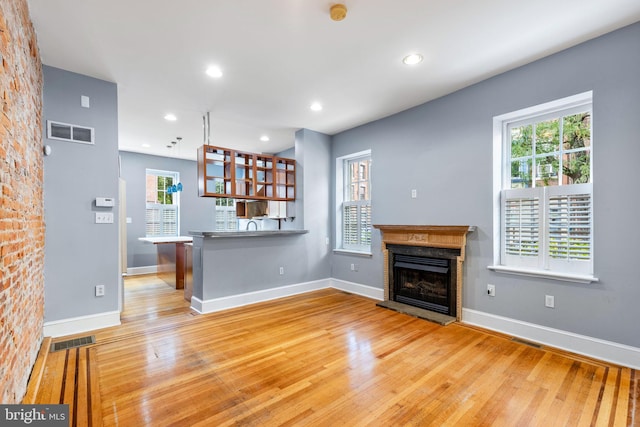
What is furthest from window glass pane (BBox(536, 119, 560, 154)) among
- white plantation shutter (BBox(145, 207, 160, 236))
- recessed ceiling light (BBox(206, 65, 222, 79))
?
white plantation shutter (BBox(145, 207, 160, 236))

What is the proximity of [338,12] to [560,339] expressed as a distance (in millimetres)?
3439

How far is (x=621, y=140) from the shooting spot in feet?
8.15

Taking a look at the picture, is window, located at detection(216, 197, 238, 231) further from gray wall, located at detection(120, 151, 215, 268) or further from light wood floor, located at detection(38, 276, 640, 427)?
light wood floor, located at detection(38, 276, 640, 427)

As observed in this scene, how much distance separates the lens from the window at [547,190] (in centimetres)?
278

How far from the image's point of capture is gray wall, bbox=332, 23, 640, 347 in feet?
8.09

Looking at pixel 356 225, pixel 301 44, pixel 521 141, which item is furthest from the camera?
pixel 356 225

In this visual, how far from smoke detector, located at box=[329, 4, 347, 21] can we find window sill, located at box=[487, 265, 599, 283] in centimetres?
289

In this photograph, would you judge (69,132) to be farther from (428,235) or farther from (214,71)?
(428,235)

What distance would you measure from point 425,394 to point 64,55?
4.27 meters

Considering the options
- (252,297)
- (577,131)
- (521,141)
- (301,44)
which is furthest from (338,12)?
(252,297)

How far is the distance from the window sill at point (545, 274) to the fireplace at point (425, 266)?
412 millimetres

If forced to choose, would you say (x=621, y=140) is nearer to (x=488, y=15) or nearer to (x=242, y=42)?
(x=488, y=15)

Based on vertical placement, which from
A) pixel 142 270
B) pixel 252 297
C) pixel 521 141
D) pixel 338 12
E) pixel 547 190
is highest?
pixel 338 12

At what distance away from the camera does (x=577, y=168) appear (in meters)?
2.85
